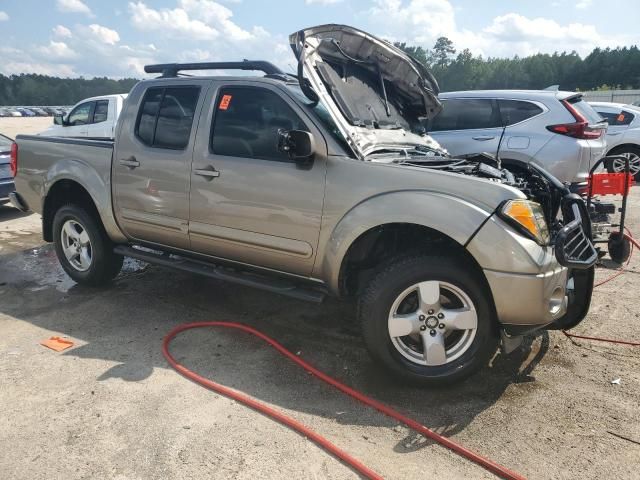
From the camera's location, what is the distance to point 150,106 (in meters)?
4.27

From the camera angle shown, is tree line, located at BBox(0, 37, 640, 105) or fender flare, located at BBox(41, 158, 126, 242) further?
tree line, located at BBox(0, 37, 640, 105)

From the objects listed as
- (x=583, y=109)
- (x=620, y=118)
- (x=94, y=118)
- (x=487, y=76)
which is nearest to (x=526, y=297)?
(x=583, y=109)

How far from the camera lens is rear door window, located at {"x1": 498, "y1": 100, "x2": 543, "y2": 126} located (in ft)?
21.9

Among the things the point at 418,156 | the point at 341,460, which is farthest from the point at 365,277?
the point at 341,460

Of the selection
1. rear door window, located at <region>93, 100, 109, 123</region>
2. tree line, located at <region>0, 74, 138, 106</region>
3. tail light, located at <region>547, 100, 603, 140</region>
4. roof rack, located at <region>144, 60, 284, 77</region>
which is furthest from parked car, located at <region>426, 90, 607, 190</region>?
tree line, located at <region>0, 74, 138, 106</region>

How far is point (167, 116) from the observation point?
413 cm

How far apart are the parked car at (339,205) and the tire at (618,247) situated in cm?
102

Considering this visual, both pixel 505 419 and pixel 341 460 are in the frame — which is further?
pixel 505 419

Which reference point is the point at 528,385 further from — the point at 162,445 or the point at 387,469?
the point at 162,445

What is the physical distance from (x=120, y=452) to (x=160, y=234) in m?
2.04

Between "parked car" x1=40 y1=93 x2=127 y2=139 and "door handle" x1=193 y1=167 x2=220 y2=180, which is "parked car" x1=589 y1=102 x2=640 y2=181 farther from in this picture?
"parked car" x1=40 y1=93 x2=127 y2=139

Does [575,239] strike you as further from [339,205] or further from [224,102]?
[224,102]

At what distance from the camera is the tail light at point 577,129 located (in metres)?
6.37

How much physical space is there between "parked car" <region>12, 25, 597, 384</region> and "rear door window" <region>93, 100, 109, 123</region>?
7.11m
